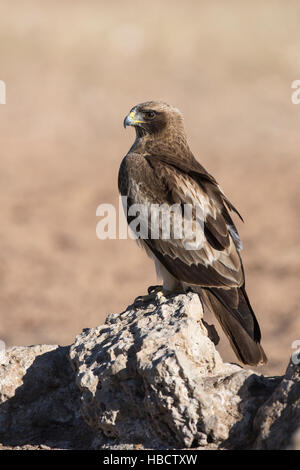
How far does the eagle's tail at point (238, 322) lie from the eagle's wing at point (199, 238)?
0.30 ft

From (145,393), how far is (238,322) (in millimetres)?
1453

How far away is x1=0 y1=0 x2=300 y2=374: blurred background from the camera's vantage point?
13203mm

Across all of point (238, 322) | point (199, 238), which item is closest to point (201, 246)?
point (199, 238)

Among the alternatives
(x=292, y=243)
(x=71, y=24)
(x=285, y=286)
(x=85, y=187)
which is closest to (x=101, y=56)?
(x=71, y=24)

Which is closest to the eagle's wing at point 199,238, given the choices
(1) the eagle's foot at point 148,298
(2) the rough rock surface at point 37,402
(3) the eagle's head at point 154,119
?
(1) the eagle's foot at point 148,298

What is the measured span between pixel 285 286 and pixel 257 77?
11.5m

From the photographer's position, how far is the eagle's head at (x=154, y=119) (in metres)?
7.38

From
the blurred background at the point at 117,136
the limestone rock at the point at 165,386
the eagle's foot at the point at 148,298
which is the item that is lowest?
the limestone rock at the point at 165,386

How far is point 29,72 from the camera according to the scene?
24.4 m

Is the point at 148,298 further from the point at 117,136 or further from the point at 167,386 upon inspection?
the point at 117,136

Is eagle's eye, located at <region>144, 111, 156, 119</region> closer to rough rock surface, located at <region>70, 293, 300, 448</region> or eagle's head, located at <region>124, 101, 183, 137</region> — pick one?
eagle's head, located at <region>124, 101, 183, 137</region>

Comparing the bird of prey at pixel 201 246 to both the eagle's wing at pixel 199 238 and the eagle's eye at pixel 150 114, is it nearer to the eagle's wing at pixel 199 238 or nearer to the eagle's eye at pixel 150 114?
the eagle's wing at pixel 199 238

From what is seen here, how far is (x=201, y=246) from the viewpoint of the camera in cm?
646
